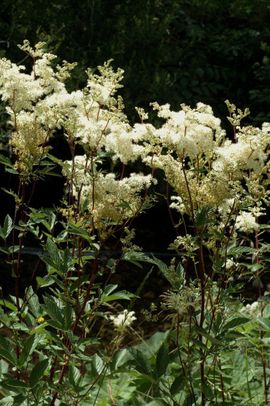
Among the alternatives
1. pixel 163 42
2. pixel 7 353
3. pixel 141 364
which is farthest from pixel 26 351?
pixel 163 42

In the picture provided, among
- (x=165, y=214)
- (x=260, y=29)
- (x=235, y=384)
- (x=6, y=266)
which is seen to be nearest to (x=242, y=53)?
(x=260, y=29)

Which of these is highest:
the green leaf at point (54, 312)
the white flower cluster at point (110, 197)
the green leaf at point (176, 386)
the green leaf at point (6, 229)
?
the white flower cluster at point (110, 197)

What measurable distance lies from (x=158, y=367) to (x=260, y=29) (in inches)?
231

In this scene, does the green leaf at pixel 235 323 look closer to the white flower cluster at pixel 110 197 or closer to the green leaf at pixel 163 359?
the green leaf at pixel 163 359

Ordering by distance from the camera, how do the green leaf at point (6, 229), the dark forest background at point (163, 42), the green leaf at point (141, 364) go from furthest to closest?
the dark forest background at point (163, 42)
the green leaf at point (6, 229)
the green leaf at point (141, 364)

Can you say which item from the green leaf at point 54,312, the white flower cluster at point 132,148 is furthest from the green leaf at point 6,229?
the green leaf at point 54,312

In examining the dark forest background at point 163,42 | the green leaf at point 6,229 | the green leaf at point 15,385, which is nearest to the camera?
the green leaf at point 15,385

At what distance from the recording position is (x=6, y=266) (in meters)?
5.04

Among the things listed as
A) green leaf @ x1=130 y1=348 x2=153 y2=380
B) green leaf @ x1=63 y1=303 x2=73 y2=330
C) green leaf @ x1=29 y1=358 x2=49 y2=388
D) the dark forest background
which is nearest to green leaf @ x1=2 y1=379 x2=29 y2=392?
green leaf @ x1=29 y1=358 x2=49 y2=388

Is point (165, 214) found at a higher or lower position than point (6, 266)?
higher

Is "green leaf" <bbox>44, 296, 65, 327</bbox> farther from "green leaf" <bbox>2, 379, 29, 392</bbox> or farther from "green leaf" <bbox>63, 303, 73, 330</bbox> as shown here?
"green leaf" <bbox>2, 379, 29, 392</bbox>

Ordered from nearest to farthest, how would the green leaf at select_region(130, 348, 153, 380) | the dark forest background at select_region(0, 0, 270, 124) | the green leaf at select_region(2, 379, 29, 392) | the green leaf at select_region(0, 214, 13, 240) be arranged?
1. the green leaf at select_region(2, 379, 29, 392)
2. the green leaf at select_region(130, 348, 153, 380)
3. the green leaf at select_region(0, 214, 13, 240)
4. the dark forest background at select_region(0, 0, 270, 124)

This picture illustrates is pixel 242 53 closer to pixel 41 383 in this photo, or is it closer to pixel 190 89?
pixel 190 89

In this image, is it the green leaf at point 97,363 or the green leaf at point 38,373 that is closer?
the green leaf at point 38,373
